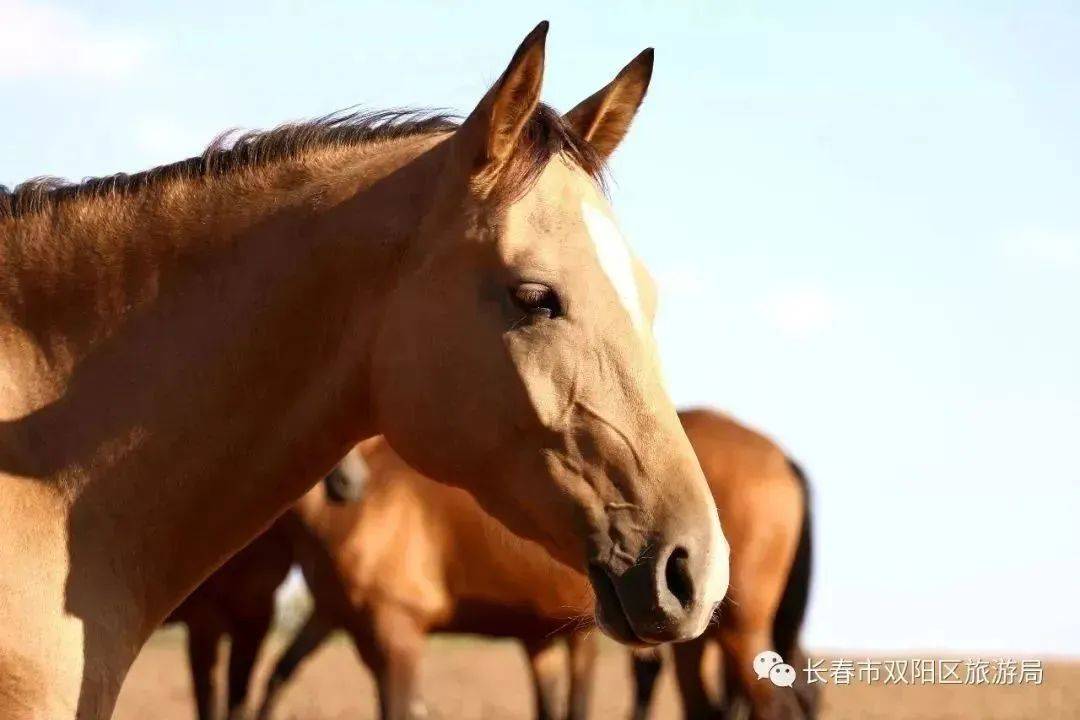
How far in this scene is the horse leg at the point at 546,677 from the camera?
1055 centimetres

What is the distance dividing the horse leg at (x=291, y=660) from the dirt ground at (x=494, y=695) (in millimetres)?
1833

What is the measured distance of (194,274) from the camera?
313 cm

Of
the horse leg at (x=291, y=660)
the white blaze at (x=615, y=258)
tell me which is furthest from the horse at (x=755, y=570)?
the white blaze at (x=615, y=258)

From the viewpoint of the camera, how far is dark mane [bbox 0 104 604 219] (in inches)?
127

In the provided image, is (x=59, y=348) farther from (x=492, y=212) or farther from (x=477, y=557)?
(x=477, y=557)

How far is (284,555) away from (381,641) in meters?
1.16

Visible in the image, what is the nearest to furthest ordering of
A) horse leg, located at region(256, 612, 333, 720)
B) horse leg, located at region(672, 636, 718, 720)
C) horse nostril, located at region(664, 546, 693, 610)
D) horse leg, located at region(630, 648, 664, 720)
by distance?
horse nostril, located at region(664, 546, 693, 610) → horse leg, located at region(672, 636, 718, 720) → horse leg, located at region(256, 612, 333, 720) → horse leg, located at region(630, 648, 664, 720)

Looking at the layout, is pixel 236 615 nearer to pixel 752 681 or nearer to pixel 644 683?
pixel 644 683

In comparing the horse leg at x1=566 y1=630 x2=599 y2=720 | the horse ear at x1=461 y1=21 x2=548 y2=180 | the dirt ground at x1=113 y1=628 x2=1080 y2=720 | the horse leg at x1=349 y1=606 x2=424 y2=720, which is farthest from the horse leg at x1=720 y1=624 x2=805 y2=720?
the horse ear at x1=461 y1=21 x2=548 y2=180

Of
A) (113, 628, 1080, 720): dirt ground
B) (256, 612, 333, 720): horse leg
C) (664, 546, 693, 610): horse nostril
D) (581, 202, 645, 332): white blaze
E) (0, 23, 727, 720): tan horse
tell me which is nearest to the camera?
(664, 546, 693, 610): horse nostril

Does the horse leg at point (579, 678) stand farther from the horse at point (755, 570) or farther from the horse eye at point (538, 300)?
the horse eye at point (538, 300)

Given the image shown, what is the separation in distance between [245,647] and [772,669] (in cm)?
387

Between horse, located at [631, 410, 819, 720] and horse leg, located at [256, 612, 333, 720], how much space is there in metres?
2.73

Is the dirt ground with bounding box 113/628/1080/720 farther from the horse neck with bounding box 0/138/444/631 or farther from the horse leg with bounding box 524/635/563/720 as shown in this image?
the horse neck with bounding box 0/138/444/631
